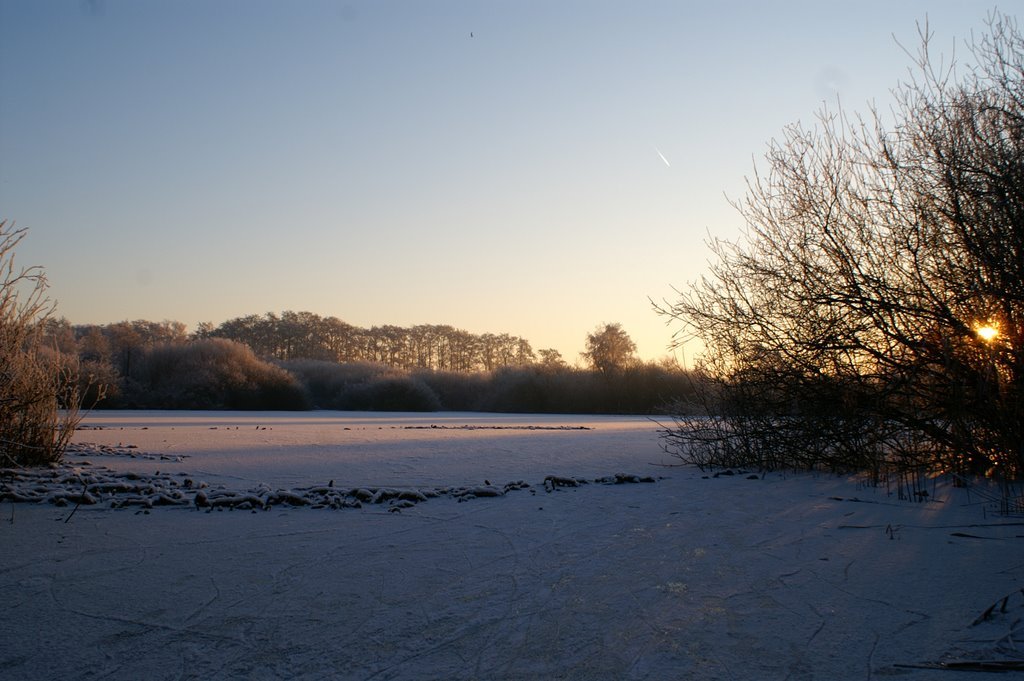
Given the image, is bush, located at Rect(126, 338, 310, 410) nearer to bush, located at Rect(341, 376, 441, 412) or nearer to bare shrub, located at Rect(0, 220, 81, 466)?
bush, located at Rect(341, 376, 441, 412)

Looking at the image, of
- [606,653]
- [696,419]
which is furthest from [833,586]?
[696,419]

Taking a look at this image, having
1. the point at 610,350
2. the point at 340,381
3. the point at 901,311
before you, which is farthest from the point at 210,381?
the point at 901,311

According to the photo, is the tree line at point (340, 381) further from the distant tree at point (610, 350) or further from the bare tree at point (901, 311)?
the bare tree at point (901, 311)

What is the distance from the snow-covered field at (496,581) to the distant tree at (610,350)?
105 feet

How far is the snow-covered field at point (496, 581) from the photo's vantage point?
2.70 meters

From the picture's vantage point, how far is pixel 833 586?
11.5ft

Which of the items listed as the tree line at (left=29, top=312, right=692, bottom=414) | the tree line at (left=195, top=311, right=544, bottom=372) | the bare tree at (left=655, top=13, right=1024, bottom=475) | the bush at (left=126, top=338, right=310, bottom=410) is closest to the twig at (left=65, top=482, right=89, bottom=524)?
the bare tree at (left=655, top=13, right=1024, bottom=475)

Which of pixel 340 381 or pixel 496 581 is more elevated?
Result: pixel 340 381

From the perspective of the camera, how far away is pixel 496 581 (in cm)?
373

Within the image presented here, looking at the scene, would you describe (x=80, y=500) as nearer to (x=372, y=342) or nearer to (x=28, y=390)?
(x=28, y=390)

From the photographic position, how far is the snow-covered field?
2697mm

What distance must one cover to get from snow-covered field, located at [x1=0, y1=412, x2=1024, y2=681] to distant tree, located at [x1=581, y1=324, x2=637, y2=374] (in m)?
31.9

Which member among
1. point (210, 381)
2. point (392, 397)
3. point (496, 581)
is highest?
point (210, 381)

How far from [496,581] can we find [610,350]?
124 ft
